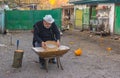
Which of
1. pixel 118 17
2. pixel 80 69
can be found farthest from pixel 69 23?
pixel 80 69

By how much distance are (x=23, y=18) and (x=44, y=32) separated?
16.3m

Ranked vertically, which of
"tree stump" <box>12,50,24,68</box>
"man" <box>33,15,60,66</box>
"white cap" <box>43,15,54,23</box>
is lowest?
"tree stump" <box>12,50,24,68</box>

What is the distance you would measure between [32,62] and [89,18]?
17702 mm

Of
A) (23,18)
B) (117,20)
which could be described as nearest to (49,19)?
(117,20)

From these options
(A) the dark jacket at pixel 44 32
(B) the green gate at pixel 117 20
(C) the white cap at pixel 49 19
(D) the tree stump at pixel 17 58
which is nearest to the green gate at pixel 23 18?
(B) the green gate at pixel 117 20

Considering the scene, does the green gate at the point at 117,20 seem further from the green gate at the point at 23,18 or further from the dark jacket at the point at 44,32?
the dark jacket at the point at 44,32

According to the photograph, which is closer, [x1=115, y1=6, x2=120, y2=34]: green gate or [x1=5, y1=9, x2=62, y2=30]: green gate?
[x1=115, y1=6, x2=120, y2=34]: green gate

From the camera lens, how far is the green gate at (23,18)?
83.2 feet

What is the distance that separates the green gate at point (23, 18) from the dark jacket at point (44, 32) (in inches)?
623

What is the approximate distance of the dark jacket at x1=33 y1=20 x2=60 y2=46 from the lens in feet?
31.3

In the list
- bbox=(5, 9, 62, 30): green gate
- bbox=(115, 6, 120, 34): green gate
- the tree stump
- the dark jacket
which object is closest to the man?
the dark jacket

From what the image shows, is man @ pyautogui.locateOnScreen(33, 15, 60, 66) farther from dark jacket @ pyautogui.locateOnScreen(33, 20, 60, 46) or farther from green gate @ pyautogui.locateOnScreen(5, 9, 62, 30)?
green gate @ pyautogui.locateOnScreen(5, 9, 62, 30)

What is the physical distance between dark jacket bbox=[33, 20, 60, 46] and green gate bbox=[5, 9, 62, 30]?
52.0 ft

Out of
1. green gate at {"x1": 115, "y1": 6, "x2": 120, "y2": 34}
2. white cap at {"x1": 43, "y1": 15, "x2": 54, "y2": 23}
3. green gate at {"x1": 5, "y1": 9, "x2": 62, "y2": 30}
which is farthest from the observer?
green gate at {"x1": 5, "y1": 9, "x2": 62, "y2": 30}
